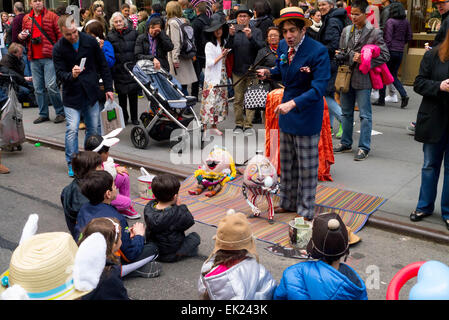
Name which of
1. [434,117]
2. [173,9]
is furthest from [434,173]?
[173,9]

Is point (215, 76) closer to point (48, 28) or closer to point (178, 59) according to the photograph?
point (178, 59)

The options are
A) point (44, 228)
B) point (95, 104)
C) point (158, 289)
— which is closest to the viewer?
point (158, 289)

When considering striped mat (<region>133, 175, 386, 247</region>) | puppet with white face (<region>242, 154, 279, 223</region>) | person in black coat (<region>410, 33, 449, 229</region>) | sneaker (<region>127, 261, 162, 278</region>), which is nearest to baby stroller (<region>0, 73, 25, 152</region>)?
striped mat (<region>133, 175, 386, 247</region>)

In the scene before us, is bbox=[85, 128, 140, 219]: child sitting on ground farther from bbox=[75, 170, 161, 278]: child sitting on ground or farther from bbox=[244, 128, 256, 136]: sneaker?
bbox=[244, 128, 256, 136]: sneaker

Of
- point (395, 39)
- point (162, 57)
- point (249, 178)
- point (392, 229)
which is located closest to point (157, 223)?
point (249, 178)

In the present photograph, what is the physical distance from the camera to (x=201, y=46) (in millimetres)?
10562

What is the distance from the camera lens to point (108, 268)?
3193mm

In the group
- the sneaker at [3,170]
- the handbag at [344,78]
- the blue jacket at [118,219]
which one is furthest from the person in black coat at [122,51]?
the blue jacket at [118,219]

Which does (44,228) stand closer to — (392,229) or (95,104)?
(95,104)

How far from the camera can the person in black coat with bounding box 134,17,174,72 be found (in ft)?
27.5

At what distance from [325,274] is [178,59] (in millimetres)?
7039

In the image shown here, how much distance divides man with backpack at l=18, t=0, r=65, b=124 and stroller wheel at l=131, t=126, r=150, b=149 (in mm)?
2355

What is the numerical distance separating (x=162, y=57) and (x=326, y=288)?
6603 mm

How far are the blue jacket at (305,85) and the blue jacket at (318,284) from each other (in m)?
2.17
